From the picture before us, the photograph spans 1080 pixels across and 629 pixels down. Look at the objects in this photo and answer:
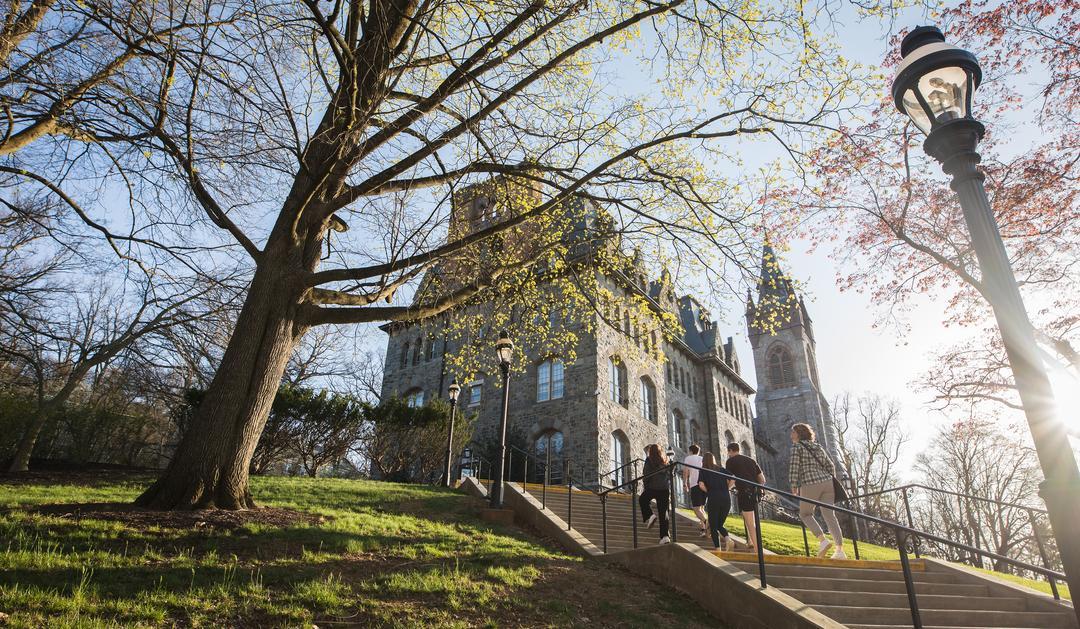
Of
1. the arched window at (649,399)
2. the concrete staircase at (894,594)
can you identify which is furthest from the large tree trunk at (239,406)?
the arched window at (649,399)

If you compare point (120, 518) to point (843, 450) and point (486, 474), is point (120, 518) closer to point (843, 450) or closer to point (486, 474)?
point (486, 474)

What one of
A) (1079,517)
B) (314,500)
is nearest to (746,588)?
(1079,517)

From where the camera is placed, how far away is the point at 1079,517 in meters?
2.55

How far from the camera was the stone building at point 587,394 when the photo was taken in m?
20.6

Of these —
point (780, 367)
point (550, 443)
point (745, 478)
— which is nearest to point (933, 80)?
point (745, 478)

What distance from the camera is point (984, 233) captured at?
312cm

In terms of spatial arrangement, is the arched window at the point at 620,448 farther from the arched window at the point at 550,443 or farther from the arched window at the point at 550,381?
the arched window at the point at 550,381

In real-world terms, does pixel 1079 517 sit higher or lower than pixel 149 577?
higher

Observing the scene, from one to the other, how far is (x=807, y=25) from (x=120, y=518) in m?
9.88

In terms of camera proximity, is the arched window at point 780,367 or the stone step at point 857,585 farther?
the arched window at point 780,367

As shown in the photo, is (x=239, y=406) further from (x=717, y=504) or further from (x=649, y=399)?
(x=649, y=399)

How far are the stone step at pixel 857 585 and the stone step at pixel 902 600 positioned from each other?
142mm

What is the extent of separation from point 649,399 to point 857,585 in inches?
762

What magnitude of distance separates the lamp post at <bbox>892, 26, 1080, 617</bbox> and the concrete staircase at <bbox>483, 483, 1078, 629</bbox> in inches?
106
